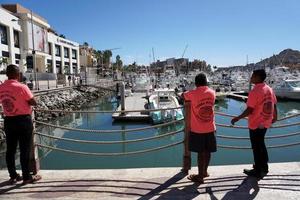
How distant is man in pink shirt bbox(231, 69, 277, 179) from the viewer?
568 cm

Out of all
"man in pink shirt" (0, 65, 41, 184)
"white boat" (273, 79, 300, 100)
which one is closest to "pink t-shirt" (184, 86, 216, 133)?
"man in pink shirt" (0, 65, 41, 184)

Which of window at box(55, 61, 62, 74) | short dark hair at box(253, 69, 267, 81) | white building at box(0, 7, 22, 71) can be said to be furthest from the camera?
window at box(55, 61, 62, 74)

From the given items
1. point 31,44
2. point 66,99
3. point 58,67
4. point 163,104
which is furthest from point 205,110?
point 58,67

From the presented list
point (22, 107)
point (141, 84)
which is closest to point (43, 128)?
point (22, 107)

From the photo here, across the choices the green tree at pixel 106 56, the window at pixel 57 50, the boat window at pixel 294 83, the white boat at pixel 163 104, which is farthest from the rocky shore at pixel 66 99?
the green tree at pixel 106 56

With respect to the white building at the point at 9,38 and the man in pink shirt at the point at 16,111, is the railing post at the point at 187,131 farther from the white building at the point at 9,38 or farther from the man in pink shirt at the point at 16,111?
the white building at the point at 9,38

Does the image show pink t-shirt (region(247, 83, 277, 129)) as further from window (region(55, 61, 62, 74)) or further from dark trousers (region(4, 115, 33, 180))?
window (region(55, 61, 62, 74))

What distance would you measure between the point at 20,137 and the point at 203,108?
10.2ft

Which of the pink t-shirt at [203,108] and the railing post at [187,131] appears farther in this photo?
the railing post at [187,131]

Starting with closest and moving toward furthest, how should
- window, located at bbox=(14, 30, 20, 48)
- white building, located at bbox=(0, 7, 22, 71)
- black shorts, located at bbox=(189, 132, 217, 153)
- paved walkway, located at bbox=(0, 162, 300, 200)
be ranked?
1. paved walkway, located at bbox=(0, 162, 300, 200)
2. black shorts, located at bbox=(189, 132, 217, 153)
3. white building, located at bbox=(0, 7, 22, 71)
4. window, located at bbox=(14, 30, 20, 48)

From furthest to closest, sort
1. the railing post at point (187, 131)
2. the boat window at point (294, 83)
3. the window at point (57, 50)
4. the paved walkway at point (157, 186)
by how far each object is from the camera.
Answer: the window at point (57, 50)
the boat window at point (294, 83)
the railing post at point (187, 131)
the paved walkway at point (157, 186)

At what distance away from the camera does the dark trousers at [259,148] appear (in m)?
5.82

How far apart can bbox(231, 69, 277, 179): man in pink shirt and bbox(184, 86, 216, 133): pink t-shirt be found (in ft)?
1.74

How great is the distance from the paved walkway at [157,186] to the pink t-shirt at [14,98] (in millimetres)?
1298
